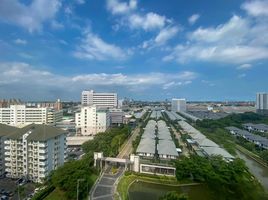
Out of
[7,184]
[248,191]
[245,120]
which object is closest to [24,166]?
[7,184]

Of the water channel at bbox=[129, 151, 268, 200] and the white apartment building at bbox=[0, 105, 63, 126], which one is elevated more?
the white apartment building at bbox=[0, 105, 63, 126]

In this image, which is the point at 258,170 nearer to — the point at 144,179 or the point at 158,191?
the point at 144,179

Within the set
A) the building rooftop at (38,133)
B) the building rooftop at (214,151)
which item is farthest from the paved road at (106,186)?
the building rooftop at (214,151)

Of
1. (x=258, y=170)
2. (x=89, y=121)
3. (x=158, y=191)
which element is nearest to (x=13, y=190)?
(x=158, y=191)

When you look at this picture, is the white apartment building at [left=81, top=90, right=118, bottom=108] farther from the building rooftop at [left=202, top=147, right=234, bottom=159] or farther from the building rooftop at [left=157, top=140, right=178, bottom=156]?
the building rooftop at [left=202, top=147, right=234, bottom=159]

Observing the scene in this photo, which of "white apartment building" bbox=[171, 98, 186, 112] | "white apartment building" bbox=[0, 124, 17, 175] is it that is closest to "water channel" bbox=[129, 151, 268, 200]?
"white apartment building" bbox=[0, 124, 17, 175]

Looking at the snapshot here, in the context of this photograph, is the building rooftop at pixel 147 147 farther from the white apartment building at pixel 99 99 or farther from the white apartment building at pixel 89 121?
the white apartment building at pixel 99 99
